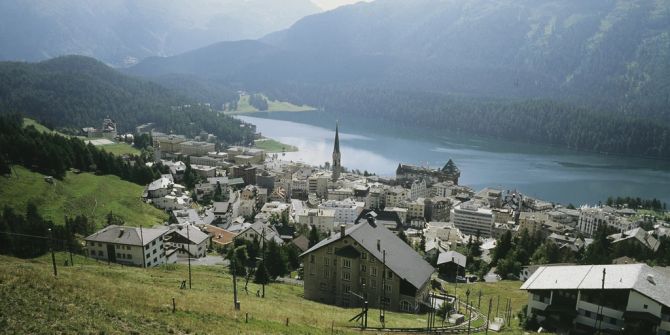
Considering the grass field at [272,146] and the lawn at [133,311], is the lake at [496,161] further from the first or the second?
the lawn at [133,311]

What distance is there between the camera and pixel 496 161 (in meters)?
125

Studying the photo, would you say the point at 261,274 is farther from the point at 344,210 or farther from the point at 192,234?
the point at 344,210

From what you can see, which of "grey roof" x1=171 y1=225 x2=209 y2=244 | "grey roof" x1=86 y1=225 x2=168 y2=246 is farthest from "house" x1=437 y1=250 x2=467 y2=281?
"grey roof" x1=86 y1=225 x2=168 y2=246

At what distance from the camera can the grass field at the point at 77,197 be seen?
137ft

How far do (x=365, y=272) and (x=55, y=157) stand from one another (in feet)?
131

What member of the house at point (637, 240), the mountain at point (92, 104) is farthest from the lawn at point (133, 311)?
the mountain at point (92, 104)

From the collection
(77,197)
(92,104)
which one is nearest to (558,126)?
(92,104)

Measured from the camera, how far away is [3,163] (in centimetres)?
4453

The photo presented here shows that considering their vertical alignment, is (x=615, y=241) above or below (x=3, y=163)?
below

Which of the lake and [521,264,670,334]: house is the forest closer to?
the lake

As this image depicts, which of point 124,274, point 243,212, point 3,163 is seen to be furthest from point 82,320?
point 243,212

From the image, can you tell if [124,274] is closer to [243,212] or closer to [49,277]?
[49,277]

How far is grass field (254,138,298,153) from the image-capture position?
130 m

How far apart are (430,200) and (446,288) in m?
42.4
